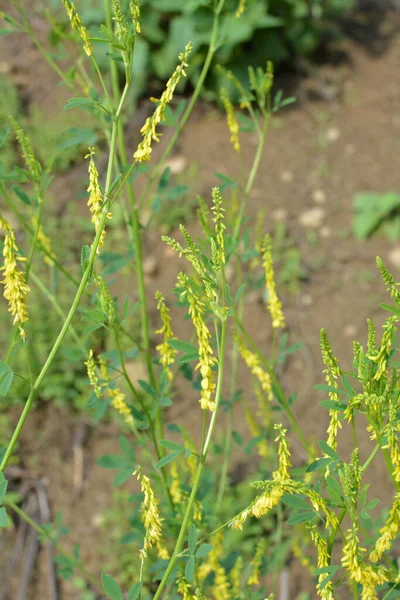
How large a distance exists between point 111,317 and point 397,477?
2.00 ft

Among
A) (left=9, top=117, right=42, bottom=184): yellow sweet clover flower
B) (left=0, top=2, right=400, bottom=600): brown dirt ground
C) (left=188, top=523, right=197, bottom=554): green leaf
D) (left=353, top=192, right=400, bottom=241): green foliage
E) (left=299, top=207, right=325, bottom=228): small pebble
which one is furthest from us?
(left=299, top=207, right=325, bottom=228): small pebble

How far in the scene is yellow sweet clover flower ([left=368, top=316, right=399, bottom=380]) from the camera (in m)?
1.07

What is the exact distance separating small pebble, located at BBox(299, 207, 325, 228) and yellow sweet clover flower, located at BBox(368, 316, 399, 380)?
10.3ft

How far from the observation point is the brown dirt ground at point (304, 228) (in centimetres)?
322

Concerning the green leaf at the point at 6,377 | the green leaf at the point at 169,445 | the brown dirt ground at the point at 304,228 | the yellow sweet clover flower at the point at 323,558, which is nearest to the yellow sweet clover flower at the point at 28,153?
the green leaf at the point at 6,377

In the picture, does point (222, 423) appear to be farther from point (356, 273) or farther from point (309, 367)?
point (356, 273)

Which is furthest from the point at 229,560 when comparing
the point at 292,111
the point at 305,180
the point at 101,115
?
the point at 292,111

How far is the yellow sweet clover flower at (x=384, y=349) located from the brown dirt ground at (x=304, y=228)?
6.20 ft

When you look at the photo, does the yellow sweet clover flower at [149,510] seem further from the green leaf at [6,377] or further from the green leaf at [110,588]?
the green leaf at [6,377]

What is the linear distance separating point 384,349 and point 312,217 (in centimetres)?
322

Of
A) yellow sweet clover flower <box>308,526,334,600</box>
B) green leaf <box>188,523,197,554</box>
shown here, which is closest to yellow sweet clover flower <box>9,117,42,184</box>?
green leaf <box>188,523,197,554</box>

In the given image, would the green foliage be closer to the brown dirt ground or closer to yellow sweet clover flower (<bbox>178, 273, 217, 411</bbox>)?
the brown dirt ground

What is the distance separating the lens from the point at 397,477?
116 cm

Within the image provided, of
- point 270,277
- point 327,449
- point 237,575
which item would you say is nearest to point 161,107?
point 270,277
